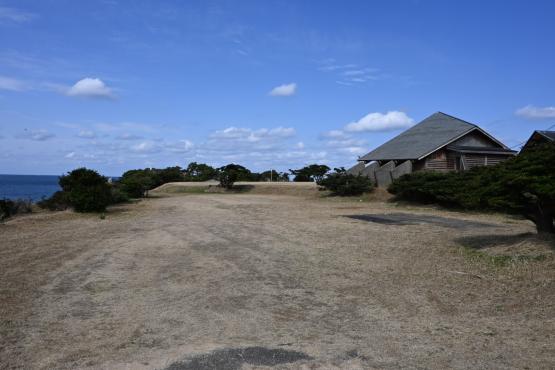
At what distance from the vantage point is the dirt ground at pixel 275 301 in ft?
14.9

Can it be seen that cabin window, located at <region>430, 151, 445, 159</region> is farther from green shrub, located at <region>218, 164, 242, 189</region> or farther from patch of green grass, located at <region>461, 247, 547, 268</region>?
patch of green grass, located at <region>461, 247, 547, 268</region>

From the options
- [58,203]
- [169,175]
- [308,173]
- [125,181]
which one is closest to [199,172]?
[169,175]

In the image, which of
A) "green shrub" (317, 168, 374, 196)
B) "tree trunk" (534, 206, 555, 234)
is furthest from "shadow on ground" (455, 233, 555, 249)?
"green shrub" (317, 168, 374, 196)

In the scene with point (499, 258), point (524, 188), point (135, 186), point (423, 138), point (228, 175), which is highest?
point (423, 138)

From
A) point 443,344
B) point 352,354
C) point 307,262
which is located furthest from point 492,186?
point 352,354

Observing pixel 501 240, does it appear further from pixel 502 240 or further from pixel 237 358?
pixel 237 358

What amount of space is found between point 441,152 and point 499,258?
2252 centimetres

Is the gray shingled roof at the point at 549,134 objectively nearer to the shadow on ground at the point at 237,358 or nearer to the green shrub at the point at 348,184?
the green shrub at the point at 348,184

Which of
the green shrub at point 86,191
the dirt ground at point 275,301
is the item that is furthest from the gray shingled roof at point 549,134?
the green shrub at point 86,191

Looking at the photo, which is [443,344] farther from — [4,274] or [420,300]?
[4,274]

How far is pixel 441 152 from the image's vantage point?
99.2 ft

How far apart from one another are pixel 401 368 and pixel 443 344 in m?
0.88

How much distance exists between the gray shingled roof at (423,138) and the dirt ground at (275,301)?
18.2m

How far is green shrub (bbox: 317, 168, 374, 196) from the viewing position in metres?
29.3
